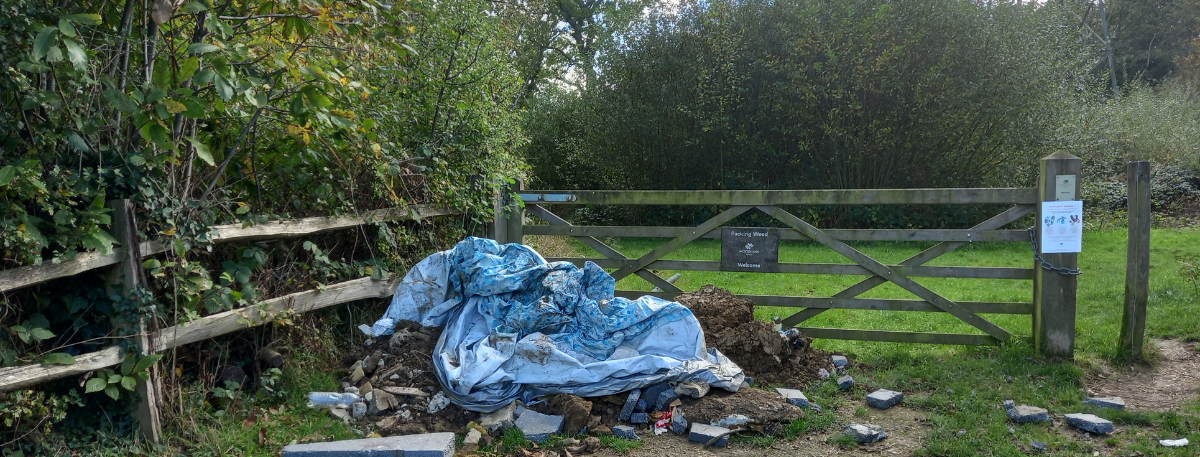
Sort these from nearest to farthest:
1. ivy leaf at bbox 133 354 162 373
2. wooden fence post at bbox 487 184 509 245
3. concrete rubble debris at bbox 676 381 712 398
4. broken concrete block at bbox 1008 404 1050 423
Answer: ivy leaf at bbox 133 354 162 373 → broken concrete block at bbox 1008 404 1050 423 → concrete rubble debris at bbox 676 381 712 398 → wooden fence post at bbox 487 184 509 245

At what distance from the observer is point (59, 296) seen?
12.8 feet

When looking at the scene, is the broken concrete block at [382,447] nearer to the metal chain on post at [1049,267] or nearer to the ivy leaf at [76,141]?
the ivy leaf at [76,141]

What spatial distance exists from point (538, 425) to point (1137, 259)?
15.5ft

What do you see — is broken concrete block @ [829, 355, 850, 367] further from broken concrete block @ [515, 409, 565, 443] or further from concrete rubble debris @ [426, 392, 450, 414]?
concrete rubble debris @ [426, 392, 450, 414]

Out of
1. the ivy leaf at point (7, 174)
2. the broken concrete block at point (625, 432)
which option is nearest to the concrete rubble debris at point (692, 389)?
the broken concrete block at point (625, 432)

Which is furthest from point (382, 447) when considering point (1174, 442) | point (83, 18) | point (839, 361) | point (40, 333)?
point (1174, 442)

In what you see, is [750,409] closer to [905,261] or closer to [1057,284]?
[905,261]

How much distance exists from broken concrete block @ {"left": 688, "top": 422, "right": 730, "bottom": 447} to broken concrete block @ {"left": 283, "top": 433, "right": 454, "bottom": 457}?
1.43m

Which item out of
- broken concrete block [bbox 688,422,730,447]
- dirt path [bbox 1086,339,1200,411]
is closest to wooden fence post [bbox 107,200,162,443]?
broken concrete block [bbox 688,422,730,447]

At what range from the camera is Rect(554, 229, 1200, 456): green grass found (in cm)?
445

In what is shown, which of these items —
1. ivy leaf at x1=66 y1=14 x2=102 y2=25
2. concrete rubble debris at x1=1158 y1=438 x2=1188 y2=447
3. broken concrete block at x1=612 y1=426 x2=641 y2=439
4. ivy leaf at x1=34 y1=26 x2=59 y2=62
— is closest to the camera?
ivy leaf at x1=34 y1=26 x2=59 y2=62

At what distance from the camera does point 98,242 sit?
365 cm

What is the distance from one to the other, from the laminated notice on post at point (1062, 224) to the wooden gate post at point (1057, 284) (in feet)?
0.20

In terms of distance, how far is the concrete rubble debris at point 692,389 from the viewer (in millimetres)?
4809
